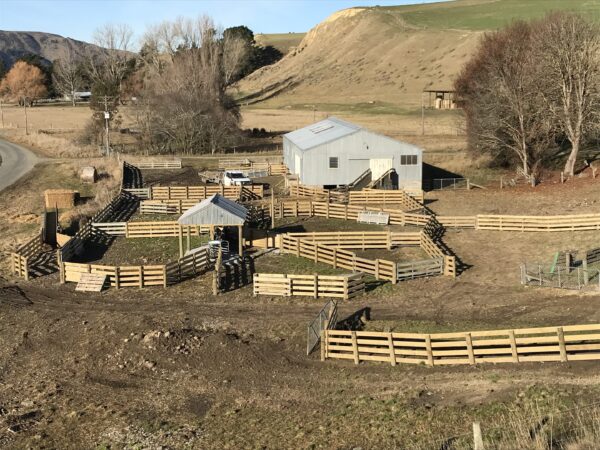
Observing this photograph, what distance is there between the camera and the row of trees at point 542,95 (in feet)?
172

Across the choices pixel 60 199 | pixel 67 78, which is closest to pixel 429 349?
pixel 60 199

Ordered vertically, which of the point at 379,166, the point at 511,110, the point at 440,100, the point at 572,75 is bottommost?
the point at 379,166

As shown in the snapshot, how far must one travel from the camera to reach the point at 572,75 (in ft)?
173

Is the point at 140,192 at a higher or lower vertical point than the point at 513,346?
higher

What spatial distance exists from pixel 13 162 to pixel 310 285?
49.9 meters

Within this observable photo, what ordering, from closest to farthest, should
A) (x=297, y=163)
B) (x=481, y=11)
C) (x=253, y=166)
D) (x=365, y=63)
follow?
(x=297, y=163) < (x=253, y=166) < (x=365, y=63) < (x=481, y=11)

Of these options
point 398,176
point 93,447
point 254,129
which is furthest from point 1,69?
point 93,447

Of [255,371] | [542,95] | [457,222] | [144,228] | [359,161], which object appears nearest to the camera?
[255,371]

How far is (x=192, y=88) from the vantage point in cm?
8350

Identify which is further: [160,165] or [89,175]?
[160,165]

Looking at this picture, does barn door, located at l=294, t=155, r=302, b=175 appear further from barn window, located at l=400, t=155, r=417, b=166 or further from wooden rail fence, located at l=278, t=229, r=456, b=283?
wooden rail fence, located at l=278, t=229, r=456, b=283

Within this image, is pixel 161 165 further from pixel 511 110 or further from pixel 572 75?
pixel 572 75

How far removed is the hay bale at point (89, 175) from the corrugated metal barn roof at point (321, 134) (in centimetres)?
1722

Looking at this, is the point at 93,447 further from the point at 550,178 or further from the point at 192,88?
the point at 192,88
